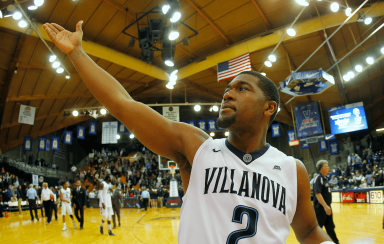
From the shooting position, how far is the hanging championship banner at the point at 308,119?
16.1m

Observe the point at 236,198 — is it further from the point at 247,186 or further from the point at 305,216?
the point at 305,216

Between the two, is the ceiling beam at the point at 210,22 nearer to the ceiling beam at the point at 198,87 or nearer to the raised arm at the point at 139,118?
the ceiling beam at the point at 198,87

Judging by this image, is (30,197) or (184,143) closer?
(184,143)

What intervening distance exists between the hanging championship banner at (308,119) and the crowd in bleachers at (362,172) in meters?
3.17

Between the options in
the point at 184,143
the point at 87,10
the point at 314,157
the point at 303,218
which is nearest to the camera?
the point at 184,143

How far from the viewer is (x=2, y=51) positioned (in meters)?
12.0

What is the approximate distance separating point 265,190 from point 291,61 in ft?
48.1

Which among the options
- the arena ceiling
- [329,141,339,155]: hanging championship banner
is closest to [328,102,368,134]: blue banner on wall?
the arena ceiling

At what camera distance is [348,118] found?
15.1 metres

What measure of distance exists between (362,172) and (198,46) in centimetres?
1173

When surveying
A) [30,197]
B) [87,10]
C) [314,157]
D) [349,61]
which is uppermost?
[87,10]

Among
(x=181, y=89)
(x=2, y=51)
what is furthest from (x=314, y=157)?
(x=2, y=51)


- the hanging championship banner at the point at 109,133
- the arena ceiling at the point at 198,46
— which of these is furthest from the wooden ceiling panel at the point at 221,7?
the hanging championship banner at the point at 109,133

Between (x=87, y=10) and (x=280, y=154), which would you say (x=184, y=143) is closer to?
(x=280, y=154)
